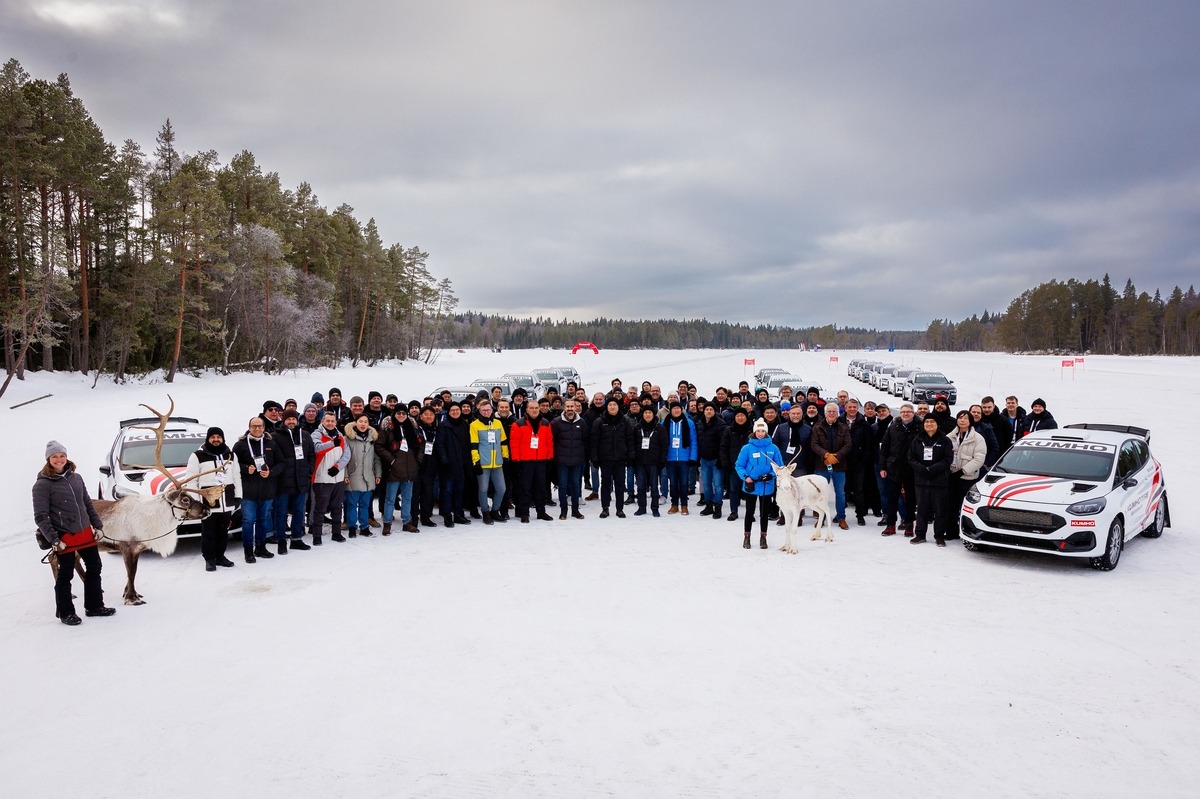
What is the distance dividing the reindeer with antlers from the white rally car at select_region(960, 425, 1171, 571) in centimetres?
1004

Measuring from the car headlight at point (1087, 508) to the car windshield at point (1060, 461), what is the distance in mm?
639

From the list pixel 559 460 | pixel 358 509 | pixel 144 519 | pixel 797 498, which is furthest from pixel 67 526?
pixel 797 498

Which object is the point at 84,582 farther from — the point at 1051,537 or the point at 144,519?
the point at 1051,537

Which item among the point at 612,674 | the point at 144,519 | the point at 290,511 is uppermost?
the point at 144,519

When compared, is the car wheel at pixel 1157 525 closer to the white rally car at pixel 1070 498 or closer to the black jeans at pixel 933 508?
the white rally car at pixel 1070 498

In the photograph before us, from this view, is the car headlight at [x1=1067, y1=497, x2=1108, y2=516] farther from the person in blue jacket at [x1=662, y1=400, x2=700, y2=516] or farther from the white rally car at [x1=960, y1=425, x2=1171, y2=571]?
the person in blue jacket at [x1=662, y1=400, x2=700, y2=516]

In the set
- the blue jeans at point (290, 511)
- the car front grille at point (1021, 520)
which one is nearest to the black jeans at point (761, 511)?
the car front grille at point (1021, 520)

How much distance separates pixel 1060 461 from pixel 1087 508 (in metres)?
1.27

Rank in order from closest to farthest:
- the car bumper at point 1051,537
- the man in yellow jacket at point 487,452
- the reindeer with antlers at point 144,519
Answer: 1. the reindeer with antlers at point 144,519
2. the car bumper at point 1051,537
3. the man in yellow jacket at point 487,452

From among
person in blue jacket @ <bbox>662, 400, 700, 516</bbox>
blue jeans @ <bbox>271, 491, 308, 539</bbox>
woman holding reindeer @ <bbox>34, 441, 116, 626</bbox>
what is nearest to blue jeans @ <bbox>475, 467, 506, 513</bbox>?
blue jeans @ <bbox>271, 491, 308, 539</bbox>

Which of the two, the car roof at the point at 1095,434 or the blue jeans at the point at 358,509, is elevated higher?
the car roof at the point at 1095,434

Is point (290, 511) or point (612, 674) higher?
point (290, 511)

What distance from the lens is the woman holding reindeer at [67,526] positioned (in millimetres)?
6504

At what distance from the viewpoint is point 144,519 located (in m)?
7.49
